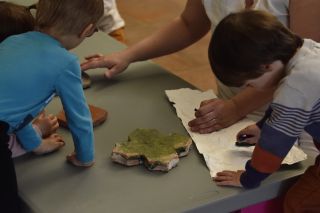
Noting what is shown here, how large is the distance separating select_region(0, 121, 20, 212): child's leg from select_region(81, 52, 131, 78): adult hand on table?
0.42m

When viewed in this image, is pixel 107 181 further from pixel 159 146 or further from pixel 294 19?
pixel 294 19

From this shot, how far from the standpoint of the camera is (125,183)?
951 mm

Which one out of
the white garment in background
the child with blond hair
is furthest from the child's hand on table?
the white garment in background

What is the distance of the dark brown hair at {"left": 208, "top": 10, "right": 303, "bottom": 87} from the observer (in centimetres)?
89

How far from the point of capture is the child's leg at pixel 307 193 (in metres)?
0.95

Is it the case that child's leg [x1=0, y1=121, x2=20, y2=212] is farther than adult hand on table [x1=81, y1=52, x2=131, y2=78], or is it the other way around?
adult hand on table [x1=81, y1=52, x2=131, y2=78]

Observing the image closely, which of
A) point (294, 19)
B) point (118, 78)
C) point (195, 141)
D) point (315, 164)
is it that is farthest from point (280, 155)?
point (118, 78)

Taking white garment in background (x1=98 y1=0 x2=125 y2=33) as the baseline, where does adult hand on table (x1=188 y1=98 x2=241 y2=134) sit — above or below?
above

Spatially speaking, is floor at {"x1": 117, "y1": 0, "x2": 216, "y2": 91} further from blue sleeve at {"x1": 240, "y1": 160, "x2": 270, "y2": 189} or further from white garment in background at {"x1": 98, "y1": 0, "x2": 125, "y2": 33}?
blue sleeve at {"x1": 240, "y1": 160, "x2": 270, "y2": 189}

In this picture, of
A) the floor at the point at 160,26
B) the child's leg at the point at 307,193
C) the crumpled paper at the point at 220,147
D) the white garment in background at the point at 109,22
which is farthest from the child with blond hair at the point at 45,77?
the floor at the point at 160,26

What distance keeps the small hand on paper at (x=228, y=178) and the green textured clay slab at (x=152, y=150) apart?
0.09m

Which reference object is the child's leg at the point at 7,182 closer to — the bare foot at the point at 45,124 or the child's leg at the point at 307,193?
the bare foot at the point at 45,124

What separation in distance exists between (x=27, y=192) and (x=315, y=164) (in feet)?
1.66

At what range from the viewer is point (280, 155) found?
0.90m
